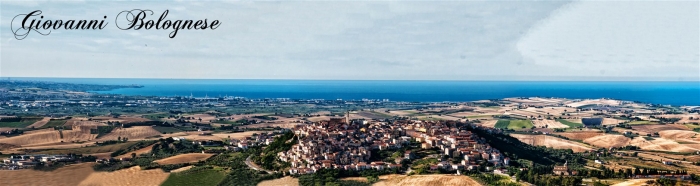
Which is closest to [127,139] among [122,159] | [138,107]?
[122,159]

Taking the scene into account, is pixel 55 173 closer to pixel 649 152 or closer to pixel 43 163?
pixel 43 163

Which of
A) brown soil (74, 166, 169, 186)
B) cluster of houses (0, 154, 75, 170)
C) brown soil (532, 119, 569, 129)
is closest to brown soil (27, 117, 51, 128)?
cluster of houses (0, 154, 75, 170)

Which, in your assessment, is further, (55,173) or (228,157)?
(228,157)

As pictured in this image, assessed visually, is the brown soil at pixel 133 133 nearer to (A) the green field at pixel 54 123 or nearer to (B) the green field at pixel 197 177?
(A) the green field at pixel 54 123

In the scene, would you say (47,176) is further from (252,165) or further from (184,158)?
(252,165)

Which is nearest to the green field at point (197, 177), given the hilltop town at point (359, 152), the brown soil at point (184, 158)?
the hilltop town at point (359, 152)

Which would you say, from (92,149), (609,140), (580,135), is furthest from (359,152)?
(580,135)
